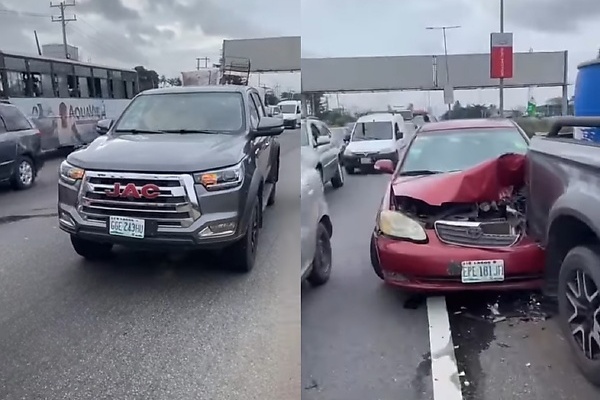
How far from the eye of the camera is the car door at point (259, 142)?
3.52ft

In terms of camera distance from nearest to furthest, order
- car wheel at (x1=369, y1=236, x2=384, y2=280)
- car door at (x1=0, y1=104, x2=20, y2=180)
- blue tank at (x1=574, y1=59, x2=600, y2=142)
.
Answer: blue tank at (x1=574, y1=59, x2=600, y2=142)
car door at (x1=0, y1=104, x2=20, y2=180)
car wheel at (x1=369, y1=236, x2=384, y2=280)

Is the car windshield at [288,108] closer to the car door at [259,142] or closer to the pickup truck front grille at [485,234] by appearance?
the car door at [259,142]

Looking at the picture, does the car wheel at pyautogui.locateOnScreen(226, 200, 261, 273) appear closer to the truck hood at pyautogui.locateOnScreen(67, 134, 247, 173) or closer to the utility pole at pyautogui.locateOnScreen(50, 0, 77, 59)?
the truck hood at pyautogui.locateOnScreen(67, 134, 247, 173)

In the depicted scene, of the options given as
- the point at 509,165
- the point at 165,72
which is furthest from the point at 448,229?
the point at 165,72

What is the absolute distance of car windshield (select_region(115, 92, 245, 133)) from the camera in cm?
107

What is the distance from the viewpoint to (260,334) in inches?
45.1

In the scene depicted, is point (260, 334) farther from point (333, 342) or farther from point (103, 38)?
point (103, 38)

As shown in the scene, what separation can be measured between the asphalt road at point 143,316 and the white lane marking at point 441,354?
0.25 metres

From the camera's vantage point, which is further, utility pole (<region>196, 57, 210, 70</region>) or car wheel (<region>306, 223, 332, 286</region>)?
car wheel (<region>306, 223, 332, 286</region>)

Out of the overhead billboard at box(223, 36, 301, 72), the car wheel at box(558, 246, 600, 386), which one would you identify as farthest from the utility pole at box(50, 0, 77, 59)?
the car wheel at box(558, 246, 600, 386)

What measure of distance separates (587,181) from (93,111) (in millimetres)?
836

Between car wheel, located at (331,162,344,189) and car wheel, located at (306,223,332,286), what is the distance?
79 millimetres

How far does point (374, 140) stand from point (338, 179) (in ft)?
0.36

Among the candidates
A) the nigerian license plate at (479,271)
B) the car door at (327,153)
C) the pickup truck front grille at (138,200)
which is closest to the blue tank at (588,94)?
the nigerian license plate at (479,271)
